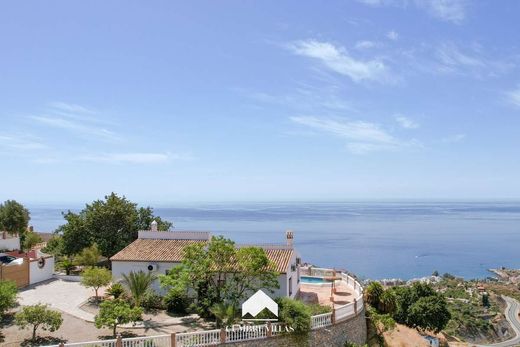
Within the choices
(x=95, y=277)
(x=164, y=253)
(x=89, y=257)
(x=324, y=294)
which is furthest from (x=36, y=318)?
(x=324, y=294)

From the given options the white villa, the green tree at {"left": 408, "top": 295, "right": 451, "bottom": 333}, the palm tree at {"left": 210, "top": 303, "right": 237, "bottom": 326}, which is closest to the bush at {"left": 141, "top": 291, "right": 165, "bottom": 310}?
the white villa

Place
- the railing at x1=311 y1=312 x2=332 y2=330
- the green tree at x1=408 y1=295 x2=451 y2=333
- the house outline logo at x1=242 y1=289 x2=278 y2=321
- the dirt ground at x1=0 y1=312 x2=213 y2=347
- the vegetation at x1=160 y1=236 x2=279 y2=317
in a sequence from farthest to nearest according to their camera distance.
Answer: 1. the green tree at x1=408 y1=295 x2=451 y2=333
2. the vegetation at x1=160 y1=236 x2=279 y2=317
3. the railing at x1=311 y1=312 x2=332 y2=330
4. the house outline logo at x1=242 y1=289 x2=278 y2=321
5. the dirt ground at x1=0 y1=312 x2=213 y2=347

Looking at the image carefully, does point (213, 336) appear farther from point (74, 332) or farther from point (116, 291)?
point (116, 291)

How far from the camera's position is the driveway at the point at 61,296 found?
2430cm

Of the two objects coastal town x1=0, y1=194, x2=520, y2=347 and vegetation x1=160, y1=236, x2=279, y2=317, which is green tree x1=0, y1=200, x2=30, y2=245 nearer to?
coastal town x1=0, y1=194, x2=520, y2=347

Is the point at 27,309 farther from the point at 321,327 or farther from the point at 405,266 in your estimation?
the point at 405,266

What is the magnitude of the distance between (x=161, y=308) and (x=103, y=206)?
1530cm

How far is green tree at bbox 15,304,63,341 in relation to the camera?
18.5m

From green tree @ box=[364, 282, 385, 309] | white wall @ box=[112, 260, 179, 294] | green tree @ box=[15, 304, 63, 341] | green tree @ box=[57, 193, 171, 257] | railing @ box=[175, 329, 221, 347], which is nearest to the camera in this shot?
railing @ box=[175, 329, 221, 347]

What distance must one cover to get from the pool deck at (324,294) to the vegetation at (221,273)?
4.95 m

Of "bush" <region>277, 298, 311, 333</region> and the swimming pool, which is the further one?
the swimming pool

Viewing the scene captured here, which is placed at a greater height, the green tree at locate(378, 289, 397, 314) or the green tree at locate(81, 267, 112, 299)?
the green tree at locate(81, 267, 112, 299)

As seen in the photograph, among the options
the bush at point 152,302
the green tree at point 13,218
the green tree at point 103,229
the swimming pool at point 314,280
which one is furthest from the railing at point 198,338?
the green tree at point 13,218

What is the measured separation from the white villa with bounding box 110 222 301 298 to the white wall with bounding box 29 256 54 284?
6.33 meters
